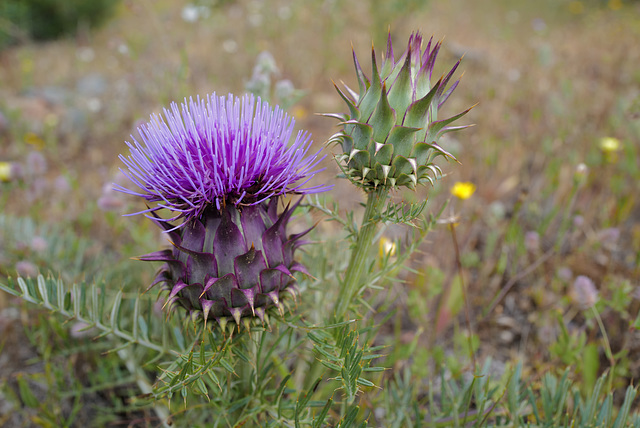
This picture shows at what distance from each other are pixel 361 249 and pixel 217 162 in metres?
0.61

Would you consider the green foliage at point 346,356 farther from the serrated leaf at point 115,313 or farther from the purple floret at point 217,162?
the serrated leaf at point 115,313

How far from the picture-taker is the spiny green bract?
1.37 meters

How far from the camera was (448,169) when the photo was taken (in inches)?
175

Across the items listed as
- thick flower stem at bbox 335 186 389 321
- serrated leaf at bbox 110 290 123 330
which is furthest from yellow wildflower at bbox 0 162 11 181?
A: thick flower stem at bbox 335 186 389 321

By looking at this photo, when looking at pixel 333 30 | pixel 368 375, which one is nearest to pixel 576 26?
pixel 333 30

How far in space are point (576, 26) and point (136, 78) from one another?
10.0m

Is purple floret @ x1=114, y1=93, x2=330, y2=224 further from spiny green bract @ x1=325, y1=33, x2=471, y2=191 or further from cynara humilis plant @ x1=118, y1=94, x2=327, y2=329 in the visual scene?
spiny green bract @ x1=325, y1=33, x2=471, y2=191

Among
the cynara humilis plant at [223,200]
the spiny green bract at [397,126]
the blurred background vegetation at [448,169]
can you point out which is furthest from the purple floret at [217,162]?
the blurred background vegetation at [448,169]

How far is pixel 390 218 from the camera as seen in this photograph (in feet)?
4.54

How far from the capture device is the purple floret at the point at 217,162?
1416mm

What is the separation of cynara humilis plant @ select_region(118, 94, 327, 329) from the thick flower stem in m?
0.20

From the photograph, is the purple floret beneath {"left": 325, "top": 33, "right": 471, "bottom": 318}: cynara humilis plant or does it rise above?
beneath

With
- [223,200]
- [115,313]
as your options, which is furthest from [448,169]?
[115,313]

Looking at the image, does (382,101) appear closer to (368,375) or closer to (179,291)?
(179,291)
